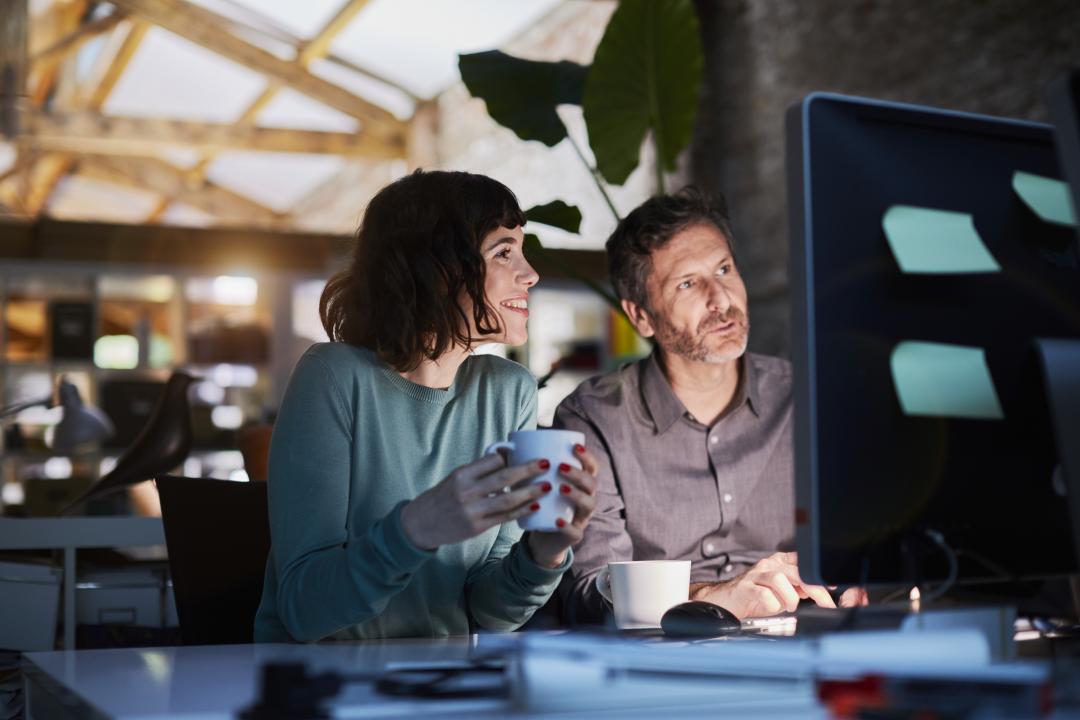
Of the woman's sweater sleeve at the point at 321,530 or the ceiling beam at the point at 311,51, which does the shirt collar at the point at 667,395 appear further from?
the ceiling beam at the point at 311,51

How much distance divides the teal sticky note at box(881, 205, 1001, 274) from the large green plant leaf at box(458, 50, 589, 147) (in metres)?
2.17

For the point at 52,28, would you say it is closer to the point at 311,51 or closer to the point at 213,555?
the point at 311,51

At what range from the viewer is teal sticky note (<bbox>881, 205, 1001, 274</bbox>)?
90cm

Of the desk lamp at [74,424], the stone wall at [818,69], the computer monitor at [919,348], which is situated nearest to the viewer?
the computer monitor at [919,348]

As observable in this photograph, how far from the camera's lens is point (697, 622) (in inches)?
43.5

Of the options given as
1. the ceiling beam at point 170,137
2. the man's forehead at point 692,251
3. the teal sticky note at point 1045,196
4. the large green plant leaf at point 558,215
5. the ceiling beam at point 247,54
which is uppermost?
the ceiling beam at point 247,54

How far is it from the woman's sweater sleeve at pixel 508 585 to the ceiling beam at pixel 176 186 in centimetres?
929

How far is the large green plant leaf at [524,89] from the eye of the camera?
300 cm

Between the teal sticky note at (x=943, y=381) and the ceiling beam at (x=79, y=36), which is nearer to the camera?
the teal sticky note at (x=943, y=381)

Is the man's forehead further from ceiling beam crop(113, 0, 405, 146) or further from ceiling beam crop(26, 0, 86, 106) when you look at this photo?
ceiling beam crop(26, 0, 86, 106)

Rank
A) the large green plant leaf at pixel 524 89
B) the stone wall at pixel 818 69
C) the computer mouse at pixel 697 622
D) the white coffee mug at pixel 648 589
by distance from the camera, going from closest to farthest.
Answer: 1. the computer mouse at pixel 697 622
2. the white coffee mug at pixel 648 589
3. the large green plant leaf at pixel 524 89
4. the stone wall at pixel 818 69

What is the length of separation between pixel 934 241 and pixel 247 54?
325 inches

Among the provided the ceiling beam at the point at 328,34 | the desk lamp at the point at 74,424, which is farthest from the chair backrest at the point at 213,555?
the ceiling beam at the point at 328,34

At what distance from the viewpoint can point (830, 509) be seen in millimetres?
856
